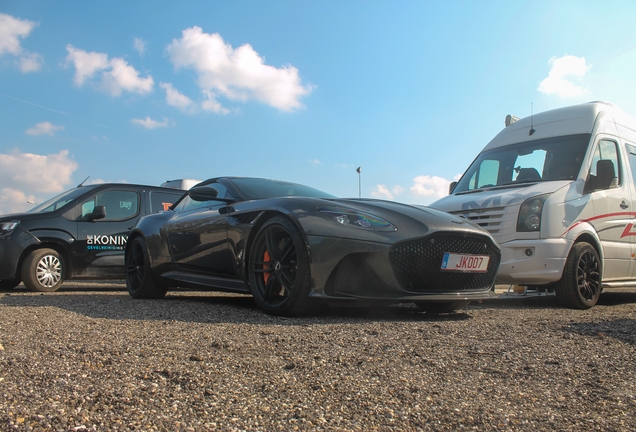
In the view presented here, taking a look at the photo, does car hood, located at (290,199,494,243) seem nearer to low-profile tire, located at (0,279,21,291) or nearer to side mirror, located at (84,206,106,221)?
side mirror, located at (84,206,106,221)

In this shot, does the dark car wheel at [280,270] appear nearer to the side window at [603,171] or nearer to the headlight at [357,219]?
the headlight at [357,219]

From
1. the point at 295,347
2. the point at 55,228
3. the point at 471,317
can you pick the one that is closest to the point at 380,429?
the point at 295,347

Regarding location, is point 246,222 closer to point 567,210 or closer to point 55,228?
point 567,210

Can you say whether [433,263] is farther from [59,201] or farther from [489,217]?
[59,201]

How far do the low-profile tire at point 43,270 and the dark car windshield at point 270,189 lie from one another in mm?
4132

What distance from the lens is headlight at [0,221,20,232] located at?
788cm

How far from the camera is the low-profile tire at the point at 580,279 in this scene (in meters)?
5.81

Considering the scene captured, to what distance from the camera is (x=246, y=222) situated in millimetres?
4586

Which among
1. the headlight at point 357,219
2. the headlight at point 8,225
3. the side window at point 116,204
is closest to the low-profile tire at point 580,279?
the headlight at point 357,219

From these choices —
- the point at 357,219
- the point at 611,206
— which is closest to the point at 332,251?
the point at 357,219

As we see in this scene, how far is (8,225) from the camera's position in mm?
7906

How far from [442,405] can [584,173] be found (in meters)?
5.10

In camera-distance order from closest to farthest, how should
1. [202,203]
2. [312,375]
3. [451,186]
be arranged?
[312,375] < [202,203] < [451,186]

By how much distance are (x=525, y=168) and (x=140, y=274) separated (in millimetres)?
4748
